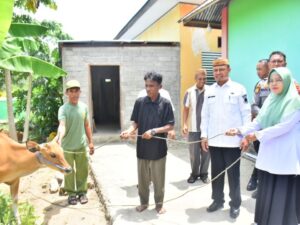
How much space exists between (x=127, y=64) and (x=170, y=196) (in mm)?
4937

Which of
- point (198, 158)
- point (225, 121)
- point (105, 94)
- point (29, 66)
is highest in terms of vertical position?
point (29, 66)

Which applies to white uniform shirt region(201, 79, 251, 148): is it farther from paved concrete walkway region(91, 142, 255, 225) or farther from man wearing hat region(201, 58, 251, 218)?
A: paved concrete walkway region(91, 142, 255, 225)

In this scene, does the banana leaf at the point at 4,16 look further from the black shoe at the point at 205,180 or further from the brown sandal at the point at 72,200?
the black shoe at the point at 205,180

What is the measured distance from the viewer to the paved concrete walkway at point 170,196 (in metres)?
3.49

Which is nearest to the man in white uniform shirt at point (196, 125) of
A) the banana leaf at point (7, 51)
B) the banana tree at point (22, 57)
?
the banana tree at point (22, 57)

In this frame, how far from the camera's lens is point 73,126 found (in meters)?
4.09

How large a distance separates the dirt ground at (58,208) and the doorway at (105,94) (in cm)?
829

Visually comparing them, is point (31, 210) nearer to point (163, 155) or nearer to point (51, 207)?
point (51, 207)

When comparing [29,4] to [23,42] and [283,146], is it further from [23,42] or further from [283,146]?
[283,146]


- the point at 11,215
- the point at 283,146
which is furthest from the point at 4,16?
the point at 283,146

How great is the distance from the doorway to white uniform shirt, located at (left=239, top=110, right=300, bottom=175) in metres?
11.0

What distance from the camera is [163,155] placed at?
3520 mm

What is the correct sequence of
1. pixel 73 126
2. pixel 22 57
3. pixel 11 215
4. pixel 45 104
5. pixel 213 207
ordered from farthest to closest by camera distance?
1. pixel 45 104
2. pixel 22 57
3. pixel 73 126
4. pixel 213 207
5. pixel 11 215

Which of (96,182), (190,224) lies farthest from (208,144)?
(96,182)
